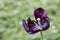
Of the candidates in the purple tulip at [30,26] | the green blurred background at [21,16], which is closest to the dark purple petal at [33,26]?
the purple tulip at [30,26]

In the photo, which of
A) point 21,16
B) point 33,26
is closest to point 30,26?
point 33,26

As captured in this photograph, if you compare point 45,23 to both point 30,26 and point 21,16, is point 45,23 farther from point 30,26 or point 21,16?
point 21,16

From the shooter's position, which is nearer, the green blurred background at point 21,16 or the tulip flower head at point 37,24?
the tulip flower head at point 37,24

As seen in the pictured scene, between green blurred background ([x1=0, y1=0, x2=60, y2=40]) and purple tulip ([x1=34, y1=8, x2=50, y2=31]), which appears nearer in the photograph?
purple tulip ([x1=34, y1=8, x2=50, y2=31])

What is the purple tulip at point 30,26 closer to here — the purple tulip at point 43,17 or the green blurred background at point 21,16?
the purple tulip at point 43,17

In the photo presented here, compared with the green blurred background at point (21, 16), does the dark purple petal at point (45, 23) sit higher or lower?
higher

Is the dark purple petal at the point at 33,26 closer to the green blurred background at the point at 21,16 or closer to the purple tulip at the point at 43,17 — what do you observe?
the purple tulip at the point at 43,17

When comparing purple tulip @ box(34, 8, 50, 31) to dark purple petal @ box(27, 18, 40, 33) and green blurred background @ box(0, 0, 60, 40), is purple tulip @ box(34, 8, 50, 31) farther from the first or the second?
green blurred background @ box(0, 0, 60, 40)

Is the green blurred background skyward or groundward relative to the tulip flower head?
groundward

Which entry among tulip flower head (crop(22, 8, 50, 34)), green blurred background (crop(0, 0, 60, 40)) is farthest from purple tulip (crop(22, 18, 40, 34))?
green blurred background (crop(0, 0, 60, 40))
